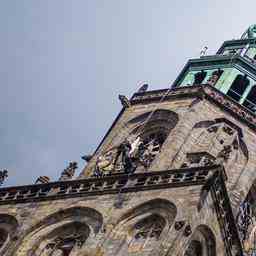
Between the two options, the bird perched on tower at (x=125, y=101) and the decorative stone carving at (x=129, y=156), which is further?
the bird perched on tower at (x=125, y=101)

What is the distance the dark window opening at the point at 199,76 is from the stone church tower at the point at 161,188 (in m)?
0.18

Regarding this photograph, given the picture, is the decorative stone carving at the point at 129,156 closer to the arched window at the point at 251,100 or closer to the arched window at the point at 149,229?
the arched window at the point at 149,229

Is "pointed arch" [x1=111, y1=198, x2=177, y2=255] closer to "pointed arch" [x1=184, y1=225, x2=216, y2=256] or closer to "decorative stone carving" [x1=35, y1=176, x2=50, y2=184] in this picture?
"pointed arch" [x1=184, y1=225, x2=216, y2=256]

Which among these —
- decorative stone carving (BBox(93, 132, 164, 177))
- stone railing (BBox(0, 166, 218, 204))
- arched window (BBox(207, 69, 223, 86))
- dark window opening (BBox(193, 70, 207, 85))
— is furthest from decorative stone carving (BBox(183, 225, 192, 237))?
dark window opening (BBox(193, 70, 207, 85))

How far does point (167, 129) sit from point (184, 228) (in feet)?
24.5

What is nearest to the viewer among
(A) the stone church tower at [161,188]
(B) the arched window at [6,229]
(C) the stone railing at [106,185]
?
(A) the stone church tower at [161,188]

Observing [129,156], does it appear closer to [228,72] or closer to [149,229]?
[149,229]

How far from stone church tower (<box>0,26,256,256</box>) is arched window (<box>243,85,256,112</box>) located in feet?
0.12

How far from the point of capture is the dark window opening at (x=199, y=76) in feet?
118

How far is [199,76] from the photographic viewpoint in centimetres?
3609

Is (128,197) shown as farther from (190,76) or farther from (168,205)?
(190,76)

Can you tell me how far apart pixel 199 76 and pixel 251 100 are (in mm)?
2105

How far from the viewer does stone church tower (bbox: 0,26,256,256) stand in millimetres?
26203

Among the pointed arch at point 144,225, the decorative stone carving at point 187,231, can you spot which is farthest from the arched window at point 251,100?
the decorative stone carving at point 187,231
